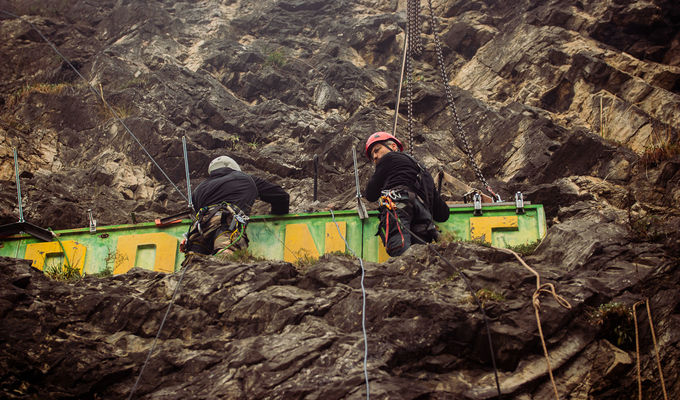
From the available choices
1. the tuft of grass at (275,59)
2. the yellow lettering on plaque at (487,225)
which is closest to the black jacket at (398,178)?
the yellow lettering on plaque at (487,225)

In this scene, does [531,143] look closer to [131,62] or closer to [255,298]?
[255,298]

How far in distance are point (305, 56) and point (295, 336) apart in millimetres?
13398

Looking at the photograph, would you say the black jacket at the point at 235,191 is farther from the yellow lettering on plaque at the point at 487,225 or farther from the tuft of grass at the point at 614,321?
the tuft of grass at the point at 614,321

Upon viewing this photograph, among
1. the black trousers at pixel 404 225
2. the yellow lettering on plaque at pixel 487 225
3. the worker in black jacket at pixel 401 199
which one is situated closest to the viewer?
the black trousers at pixel 404 225

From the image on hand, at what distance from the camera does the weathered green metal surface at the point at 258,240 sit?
902 centimetres

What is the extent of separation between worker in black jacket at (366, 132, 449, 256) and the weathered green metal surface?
0.49m

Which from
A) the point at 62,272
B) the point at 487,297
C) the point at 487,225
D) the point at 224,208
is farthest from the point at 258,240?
the point at 487,297

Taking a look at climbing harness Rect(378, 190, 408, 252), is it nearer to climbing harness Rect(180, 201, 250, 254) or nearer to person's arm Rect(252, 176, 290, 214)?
person's arm Rect(252, 176, 290, 214)

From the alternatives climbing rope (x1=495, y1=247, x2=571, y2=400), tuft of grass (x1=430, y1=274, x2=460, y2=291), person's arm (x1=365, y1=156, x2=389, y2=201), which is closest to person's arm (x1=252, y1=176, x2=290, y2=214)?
person's arm (x1=365, y1=156, x2=389, y2=201)

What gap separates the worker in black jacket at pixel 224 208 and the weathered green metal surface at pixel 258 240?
544mm

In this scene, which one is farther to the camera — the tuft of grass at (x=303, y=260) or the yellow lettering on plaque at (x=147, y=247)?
the yellow lettering on plaque at (x=147, y=247)

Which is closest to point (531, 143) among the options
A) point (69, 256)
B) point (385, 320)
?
point (385, 320)

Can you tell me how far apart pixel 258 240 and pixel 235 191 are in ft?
3.27

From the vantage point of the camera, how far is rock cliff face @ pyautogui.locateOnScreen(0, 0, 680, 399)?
17.7ft
